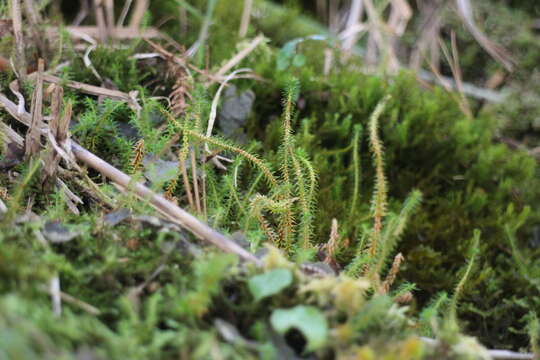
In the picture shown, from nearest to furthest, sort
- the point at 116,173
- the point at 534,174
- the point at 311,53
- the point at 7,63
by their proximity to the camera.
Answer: the point at 116,173, the point at 7,63, the point at 534,174, the point at 311,53

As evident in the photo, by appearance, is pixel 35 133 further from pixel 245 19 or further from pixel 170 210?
pixel 245 19

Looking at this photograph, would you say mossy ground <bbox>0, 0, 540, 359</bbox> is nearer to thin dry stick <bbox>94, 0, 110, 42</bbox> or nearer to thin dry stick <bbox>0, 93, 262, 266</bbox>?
thin dry stick <bbox>0, 93, 262, 266</bbox>

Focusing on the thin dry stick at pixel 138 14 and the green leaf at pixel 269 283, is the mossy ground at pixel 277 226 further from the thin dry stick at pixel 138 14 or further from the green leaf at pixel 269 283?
the thin dry stick at pixel 138 14

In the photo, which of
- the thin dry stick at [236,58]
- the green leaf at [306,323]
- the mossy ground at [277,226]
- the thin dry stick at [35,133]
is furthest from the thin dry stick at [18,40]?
the green leaf at [306,323]

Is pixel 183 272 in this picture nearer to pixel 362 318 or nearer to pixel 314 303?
pixel 314 303

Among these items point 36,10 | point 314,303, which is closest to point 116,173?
point 314,303

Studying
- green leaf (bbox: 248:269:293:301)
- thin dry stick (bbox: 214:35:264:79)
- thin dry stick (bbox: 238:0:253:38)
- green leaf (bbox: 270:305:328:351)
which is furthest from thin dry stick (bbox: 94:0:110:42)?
green leaf (bbox: 270:305:328:351)

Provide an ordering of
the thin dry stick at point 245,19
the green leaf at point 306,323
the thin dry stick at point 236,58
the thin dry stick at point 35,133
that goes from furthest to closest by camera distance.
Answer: the thin dry stick at point 245,19 < the thin dry stick at point 236,58 < the thin dry stick at point 35,133 < the green leaf at point 306,323

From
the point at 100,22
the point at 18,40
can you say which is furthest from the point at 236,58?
the point at 18,40
